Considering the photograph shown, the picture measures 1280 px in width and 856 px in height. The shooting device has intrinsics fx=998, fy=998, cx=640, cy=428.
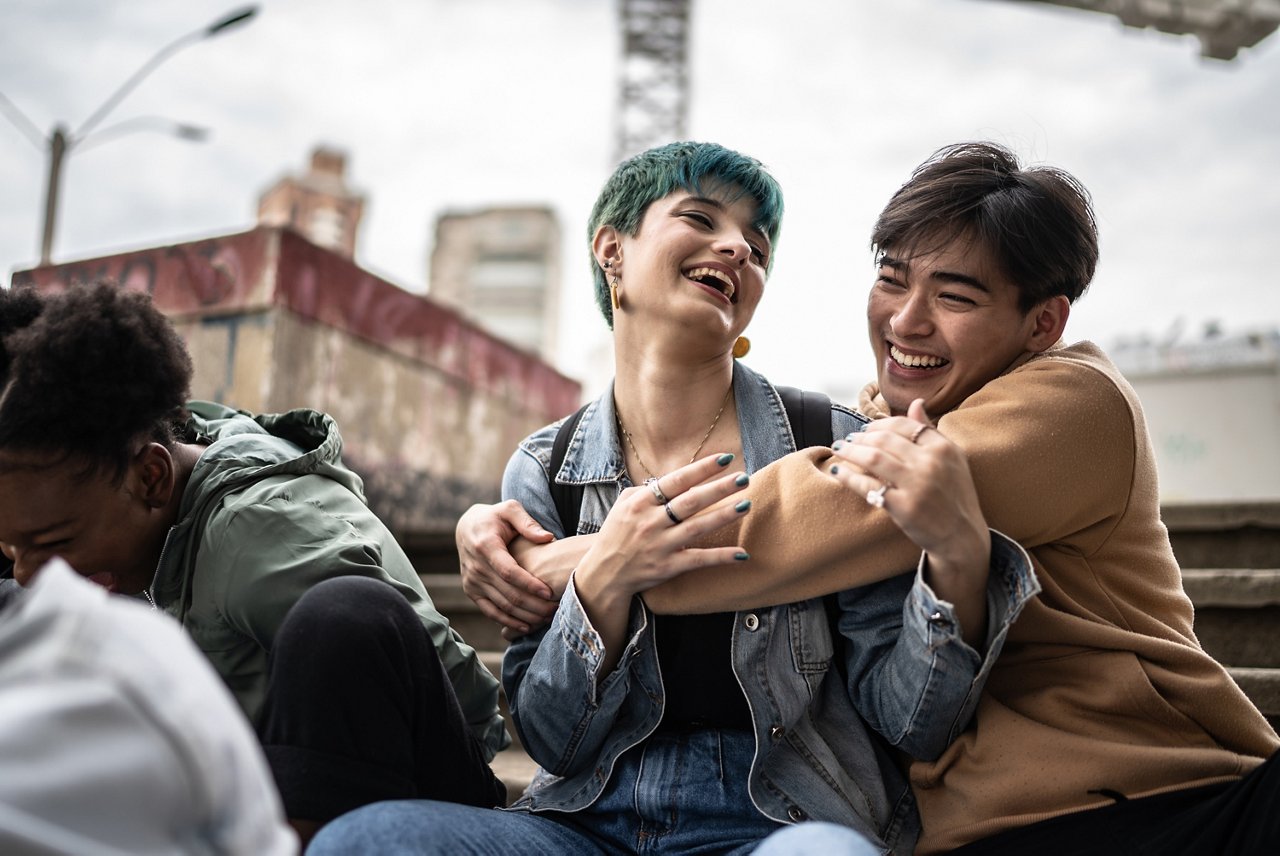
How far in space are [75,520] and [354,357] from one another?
491cm

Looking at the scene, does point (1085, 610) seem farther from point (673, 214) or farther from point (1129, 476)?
point (673, 214)

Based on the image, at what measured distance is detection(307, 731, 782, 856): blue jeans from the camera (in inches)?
66.7

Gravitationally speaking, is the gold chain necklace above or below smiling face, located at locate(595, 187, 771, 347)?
below

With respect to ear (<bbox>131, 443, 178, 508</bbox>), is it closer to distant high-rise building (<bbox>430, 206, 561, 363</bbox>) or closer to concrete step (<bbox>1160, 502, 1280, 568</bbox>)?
concrete step (<bbox>1160, 502, 1280, 568</bbox>)

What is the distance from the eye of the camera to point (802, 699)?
5.99ft

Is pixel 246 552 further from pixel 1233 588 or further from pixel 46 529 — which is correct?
pixel 1233 588

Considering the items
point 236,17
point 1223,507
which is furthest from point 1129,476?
point 236,17

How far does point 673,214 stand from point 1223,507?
2889 mm

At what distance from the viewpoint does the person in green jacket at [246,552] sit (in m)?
1.47

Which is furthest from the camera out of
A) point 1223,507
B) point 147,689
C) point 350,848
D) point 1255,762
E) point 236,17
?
point 236,17

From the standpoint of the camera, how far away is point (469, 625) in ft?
13.1

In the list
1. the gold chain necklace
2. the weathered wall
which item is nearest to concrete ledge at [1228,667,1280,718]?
the gold chain necklace

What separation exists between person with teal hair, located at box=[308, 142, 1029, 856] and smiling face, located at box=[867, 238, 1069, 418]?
17cm

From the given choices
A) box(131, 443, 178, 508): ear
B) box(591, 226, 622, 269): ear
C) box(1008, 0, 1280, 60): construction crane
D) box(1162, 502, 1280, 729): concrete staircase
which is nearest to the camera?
box(131, 443, 178, 508): ear
